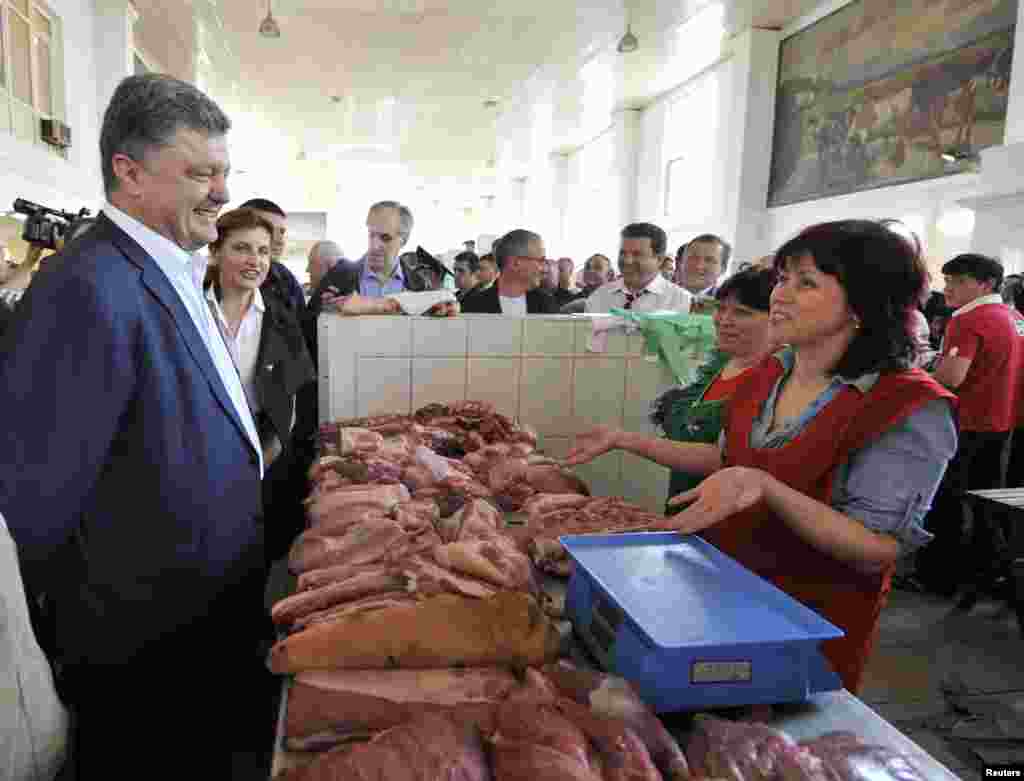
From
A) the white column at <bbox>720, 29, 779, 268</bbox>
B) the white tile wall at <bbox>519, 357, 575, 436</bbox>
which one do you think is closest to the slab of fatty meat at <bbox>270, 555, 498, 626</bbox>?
the white tile wall at <bbox>519, 357, 575, 436</bbox>

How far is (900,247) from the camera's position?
1657mm

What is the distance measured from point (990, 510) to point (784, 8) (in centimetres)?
A: 791

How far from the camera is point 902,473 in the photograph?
5.22ft

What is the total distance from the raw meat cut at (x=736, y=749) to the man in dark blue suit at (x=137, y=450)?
123 centimetres

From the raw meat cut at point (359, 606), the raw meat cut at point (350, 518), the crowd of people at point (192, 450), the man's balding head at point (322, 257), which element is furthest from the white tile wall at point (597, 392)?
the man's balding head at point (322, 257)

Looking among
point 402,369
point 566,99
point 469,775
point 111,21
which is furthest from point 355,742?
point 566,99

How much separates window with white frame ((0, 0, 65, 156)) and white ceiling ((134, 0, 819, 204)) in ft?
8.12

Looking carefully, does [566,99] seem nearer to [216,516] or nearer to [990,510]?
[990,510]

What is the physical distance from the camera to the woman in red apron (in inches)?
62.1

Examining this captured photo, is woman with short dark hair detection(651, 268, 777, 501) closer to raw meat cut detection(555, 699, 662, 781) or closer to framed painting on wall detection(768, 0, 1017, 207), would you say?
raw meat cut detection(555, 699, 662, 781)

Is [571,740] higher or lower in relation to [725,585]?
lower

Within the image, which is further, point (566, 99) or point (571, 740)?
point (566, 99)

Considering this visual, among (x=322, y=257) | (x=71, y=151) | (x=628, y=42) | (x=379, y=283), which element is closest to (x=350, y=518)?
(x=379, y=283)

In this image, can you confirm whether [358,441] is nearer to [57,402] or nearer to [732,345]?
[57,402]
